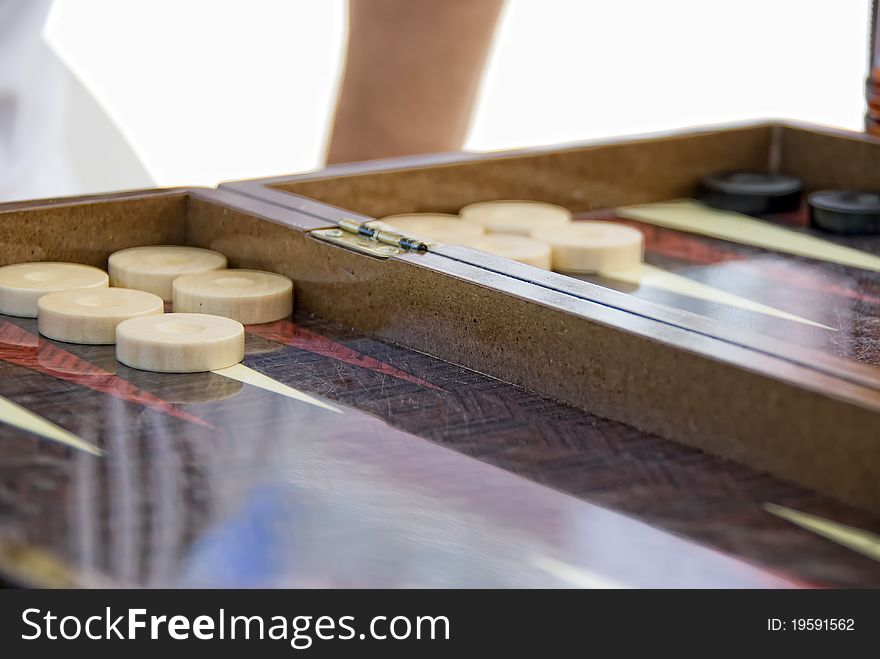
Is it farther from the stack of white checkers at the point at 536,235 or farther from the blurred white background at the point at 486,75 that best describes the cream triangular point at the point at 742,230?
the blurred white background at the point at 486,75

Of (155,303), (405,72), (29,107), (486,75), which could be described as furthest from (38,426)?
(486,75)

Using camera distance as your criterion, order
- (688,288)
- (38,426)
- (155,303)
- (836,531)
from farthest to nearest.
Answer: (688,288) → (155,303) → (38,426) → (836,531)

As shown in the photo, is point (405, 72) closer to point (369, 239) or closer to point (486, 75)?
point (486, 75)

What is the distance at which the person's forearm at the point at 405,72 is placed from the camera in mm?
3018

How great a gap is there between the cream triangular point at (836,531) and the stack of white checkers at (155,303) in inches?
26.7

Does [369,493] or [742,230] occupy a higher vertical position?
[742,230]

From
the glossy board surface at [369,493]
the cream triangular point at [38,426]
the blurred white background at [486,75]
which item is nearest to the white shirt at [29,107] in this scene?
the blurred white background at [486,75]

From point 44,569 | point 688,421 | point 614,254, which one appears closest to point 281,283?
point 614,254

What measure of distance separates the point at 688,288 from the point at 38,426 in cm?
98

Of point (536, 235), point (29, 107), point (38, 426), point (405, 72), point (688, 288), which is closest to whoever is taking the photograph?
point (38, 426)

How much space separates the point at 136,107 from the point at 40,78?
209 cm

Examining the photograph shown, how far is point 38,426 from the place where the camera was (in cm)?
130
